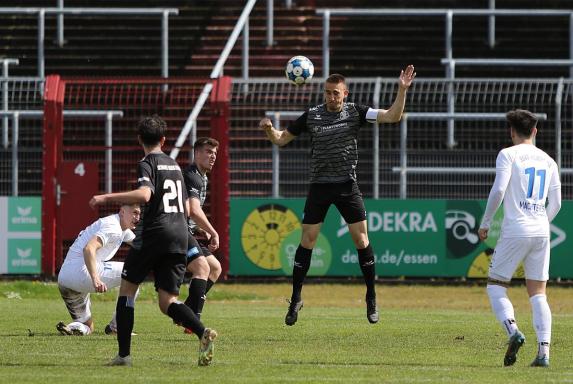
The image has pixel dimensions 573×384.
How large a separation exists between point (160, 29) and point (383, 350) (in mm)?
17180

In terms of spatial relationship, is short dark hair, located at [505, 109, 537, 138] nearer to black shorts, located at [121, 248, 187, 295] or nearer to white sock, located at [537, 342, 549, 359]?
white sock, located at [537, 342, 549, 359]

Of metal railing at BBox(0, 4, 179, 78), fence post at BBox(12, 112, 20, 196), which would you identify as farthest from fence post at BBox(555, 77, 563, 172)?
fence post at BBox(12, 112, 20, 196)

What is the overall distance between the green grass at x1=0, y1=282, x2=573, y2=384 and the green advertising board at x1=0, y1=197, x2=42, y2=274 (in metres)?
3.21

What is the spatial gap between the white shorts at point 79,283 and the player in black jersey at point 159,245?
2.82 meters

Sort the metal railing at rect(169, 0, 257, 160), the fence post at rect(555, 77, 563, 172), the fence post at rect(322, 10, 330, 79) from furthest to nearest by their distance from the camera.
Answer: the fence post at rect(322, 10, 330, 79) → the metal railing at rect(169, 0, 257, 160) → the fence post at rect(555, 77, 563, 172)

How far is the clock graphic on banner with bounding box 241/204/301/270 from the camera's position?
22062 mm

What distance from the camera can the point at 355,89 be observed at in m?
22.3

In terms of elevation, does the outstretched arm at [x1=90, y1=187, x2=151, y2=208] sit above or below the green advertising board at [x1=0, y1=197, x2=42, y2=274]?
above

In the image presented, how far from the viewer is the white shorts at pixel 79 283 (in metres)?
12.5

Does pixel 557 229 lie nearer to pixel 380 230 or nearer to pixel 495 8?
pixel 380 230

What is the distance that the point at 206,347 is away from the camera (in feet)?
31.0

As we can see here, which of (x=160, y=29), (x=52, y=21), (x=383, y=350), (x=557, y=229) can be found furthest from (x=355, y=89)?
(x=383, y=350)

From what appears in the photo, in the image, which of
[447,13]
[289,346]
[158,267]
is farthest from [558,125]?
[158,267]

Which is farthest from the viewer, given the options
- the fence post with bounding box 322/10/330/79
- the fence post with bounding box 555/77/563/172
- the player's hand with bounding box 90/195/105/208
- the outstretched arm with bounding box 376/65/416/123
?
the fence post with bounding box 322/10/330/79
